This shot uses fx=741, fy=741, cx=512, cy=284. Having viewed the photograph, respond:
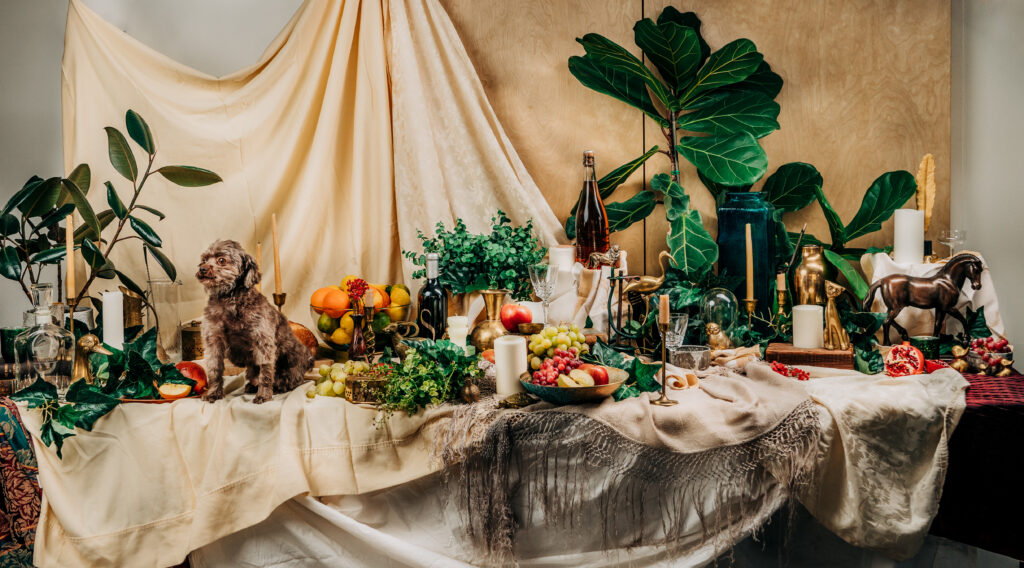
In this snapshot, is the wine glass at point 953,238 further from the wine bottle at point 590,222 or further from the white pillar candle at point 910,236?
the wine bottle at point 590,222

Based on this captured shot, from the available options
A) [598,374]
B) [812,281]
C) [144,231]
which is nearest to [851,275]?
[812,281]

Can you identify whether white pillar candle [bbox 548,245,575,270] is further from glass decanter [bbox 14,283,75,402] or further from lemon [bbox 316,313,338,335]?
glass decanter [bbox 14,283,75,402]

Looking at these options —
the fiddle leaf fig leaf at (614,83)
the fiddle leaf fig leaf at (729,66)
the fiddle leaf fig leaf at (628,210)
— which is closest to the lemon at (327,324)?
the fiddle leaf fig leaf at (628,210)

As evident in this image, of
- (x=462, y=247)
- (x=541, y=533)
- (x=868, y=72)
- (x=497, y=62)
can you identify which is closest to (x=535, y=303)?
(x=462, y=247)

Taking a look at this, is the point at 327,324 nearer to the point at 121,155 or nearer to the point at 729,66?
the point at 121,155

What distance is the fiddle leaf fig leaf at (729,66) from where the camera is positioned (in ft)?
9.24

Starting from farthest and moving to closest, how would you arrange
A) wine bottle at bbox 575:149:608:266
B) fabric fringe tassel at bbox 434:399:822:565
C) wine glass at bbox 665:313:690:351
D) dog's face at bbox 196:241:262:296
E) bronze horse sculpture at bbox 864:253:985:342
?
1. wine bottle at bbox 575:149:608:266
2. bronze horse sculpture at bbox 864:253:985:342
3. wine glass at bbox 665:313:690:351
4. dog's face at bbox 196:241:262:296
5. fabric fringe tassel at bbox 434:399:822:565

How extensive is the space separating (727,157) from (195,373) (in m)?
2.05

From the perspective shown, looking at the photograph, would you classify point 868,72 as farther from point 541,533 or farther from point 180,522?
point 180,522

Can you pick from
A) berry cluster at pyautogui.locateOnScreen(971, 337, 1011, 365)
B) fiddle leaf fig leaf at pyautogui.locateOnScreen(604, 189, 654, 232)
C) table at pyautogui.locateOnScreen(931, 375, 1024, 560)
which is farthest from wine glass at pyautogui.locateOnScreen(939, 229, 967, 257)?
fiddle leaf fig leaf at pyautogui.locateOnScreen(604, 189, 654, 232)

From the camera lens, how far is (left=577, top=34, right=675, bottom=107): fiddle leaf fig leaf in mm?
2879

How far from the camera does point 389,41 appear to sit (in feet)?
9.73

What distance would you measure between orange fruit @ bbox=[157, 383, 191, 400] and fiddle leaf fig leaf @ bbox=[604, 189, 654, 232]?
1676 millimetres

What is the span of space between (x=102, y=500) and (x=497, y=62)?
2.12m
